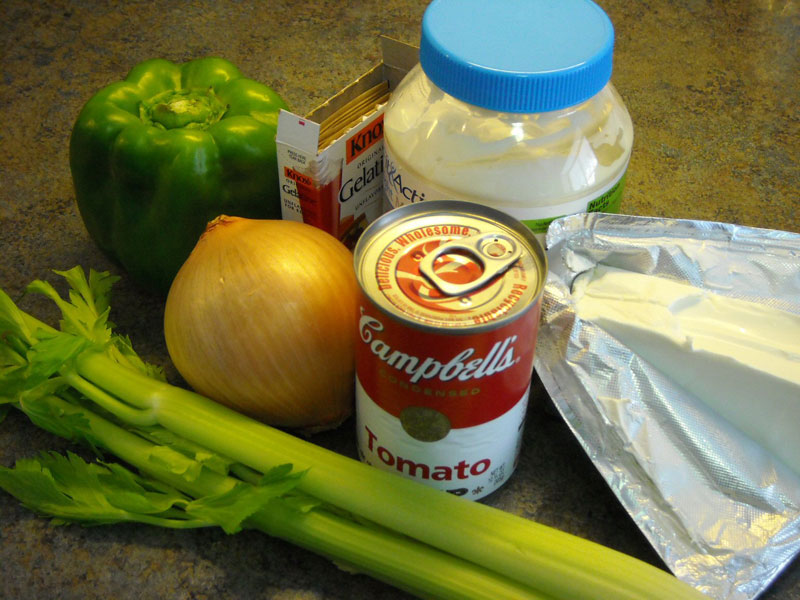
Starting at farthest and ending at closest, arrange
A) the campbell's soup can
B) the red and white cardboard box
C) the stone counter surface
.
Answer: the red and white cardboard box
the stone counter surface
the campbell's soup can

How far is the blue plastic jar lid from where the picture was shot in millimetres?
782

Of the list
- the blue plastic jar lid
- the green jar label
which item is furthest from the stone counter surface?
the blue plastic jar lid

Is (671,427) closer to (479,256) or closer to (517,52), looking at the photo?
(479,256)

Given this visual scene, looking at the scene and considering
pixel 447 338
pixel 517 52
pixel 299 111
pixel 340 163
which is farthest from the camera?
pixel 299 111

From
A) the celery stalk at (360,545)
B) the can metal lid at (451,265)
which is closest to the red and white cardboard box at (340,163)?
the can metal lid at (451,265)

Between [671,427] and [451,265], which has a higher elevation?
[451,265]

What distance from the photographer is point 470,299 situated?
72 cm

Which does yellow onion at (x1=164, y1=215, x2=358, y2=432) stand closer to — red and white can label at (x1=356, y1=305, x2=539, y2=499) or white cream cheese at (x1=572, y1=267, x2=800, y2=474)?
red and white can label at (x1=356, y1=305, x2=539, y2=499)

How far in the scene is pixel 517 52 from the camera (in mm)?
803

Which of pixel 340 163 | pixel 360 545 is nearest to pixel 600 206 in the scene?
pixel 340 163

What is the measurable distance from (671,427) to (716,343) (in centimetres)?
9

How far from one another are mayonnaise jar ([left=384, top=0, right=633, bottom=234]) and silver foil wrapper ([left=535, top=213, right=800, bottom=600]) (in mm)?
47

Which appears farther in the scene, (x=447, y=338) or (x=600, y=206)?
(x=600, y=206)

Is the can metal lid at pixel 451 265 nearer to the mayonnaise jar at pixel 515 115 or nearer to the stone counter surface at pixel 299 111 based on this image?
the mayonnaise jar at pixel 515 115
